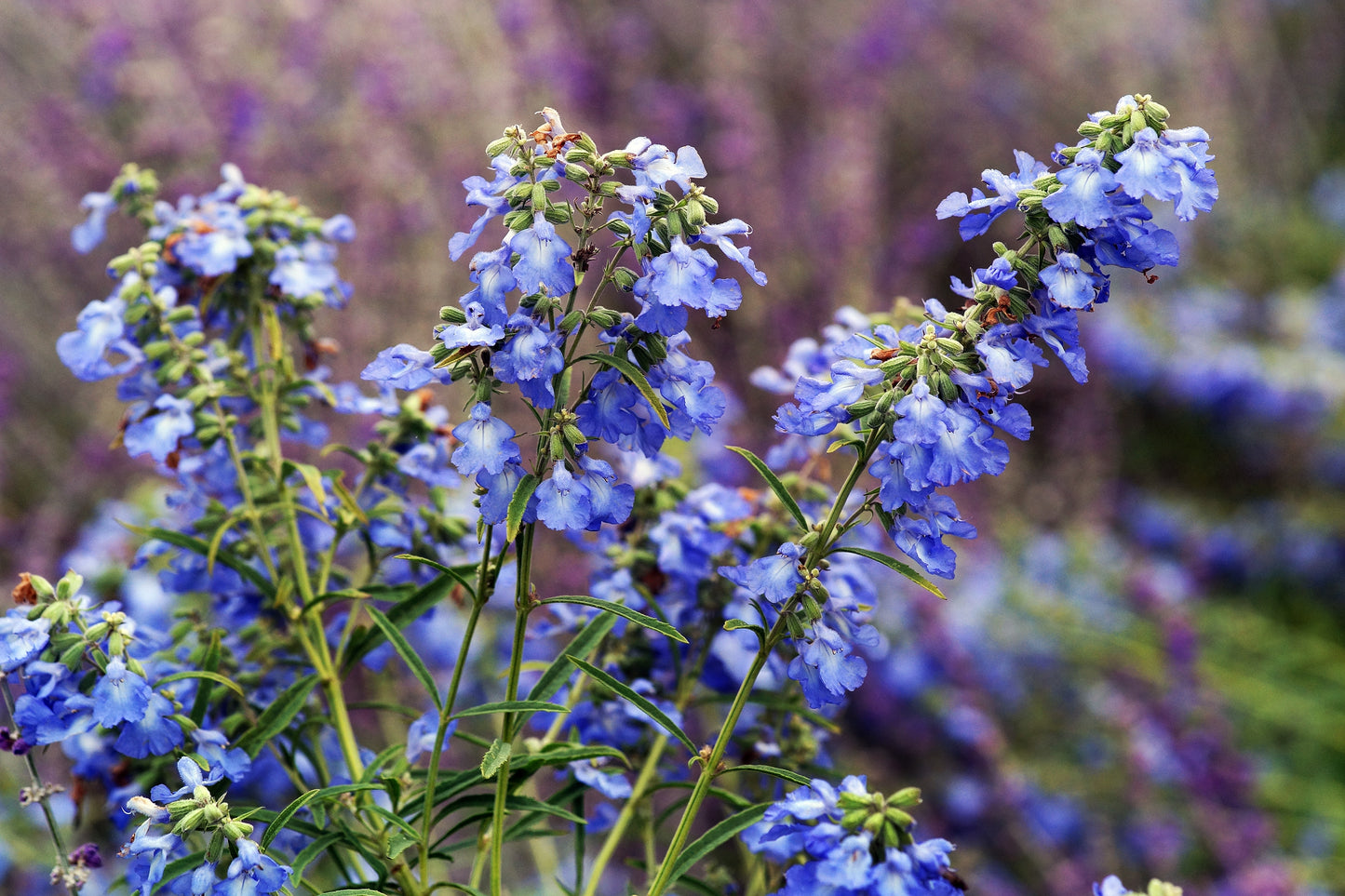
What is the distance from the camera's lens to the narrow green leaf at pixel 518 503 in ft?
3.05

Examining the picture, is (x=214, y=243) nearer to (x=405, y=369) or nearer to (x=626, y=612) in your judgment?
(x=405, y=369)

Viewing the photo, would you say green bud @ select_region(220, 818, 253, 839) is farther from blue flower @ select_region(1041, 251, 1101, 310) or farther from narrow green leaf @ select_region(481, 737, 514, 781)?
blue flower @ select_region(1041, 251, 1101, 310)

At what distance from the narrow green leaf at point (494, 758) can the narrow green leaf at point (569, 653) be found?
0.08 meters

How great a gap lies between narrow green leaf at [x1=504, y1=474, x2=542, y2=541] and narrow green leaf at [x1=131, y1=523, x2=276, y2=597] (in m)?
0.43

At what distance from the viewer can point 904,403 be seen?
2.99ft

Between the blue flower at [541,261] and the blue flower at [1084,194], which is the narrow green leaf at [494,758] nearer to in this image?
Answer: the blue flower at [541,261]

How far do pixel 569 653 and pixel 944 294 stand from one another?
437cm

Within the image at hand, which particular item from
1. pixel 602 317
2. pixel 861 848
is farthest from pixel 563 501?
pixel 861 848

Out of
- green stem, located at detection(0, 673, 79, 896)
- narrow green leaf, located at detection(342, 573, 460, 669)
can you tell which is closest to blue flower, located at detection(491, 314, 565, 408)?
narrow green leaf, located at detection(342, 573, 460, 669)

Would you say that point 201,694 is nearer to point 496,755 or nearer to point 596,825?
point 496,755

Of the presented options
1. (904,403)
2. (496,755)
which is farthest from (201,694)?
(904,403)

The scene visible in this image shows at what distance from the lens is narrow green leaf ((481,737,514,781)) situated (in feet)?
3.13

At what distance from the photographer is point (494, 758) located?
3.20 ft

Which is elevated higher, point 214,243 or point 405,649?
point 214,243
